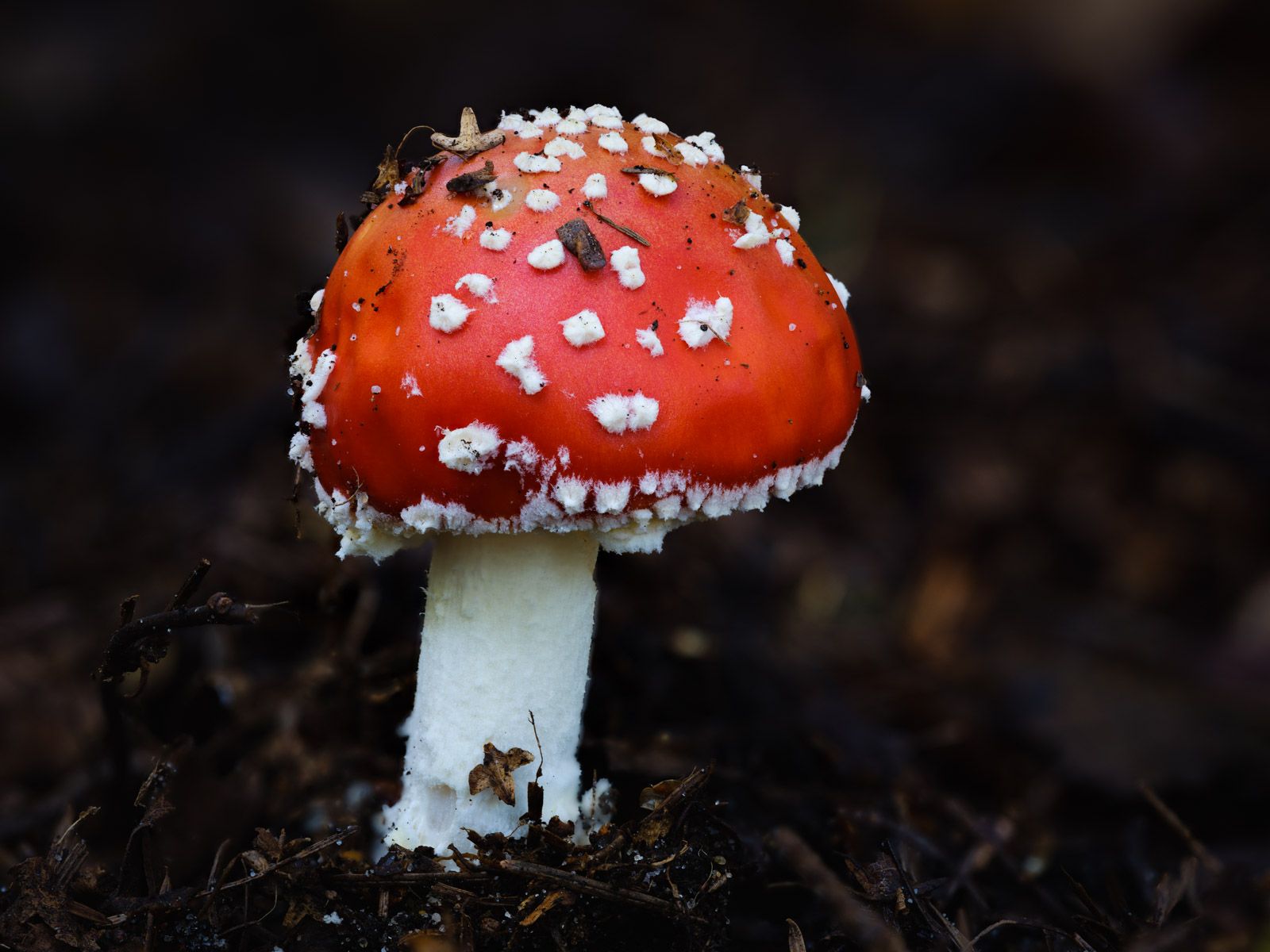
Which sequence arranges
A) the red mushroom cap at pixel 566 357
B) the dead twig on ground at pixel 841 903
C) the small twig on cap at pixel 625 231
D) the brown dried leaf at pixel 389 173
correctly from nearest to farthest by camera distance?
the dead twig on ground at pixel 841 903 → the red mushroom cap at pixel 566 357 → the small twig on cap at pixel 625 231 → the brown dried leaf at pixel 389 173

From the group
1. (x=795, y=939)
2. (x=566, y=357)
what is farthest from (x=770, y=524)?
(x=566, y=357)

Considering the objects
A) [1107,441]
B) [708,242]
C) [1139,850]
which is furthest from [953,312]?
[708,242]

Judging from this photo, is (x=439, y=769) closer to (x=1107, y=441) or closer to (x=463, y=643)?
(x=463, y=643)

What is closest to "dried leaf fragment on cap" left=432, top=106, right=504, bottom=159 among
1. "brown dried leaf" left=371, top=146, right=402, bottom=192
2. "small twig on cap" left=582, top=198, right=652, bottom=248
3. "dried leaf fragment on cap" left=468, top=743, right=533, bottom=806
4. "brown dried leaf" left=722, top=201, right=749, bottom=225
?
"brown dried leaf" left=371, top=146, right=402, bottom=192

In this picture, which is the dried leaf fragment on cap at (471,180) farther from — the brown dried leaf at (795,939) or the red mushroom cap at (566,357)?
the brown dried leaf at (795,939)

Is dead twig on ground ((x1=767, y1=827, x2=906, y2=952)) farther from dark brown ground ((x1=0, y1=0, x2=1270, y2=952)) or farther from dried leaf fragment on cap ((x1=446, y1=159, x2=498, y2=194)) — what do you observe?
dried leaf fragment on cap ((x1=446, y1=159, x2=498, y2=194))

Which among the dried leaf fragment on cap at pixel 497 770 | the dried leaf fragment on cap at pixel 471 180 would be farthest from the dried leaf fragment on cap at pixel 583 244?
the dried leaf fragment on cap at pixel 497 770
